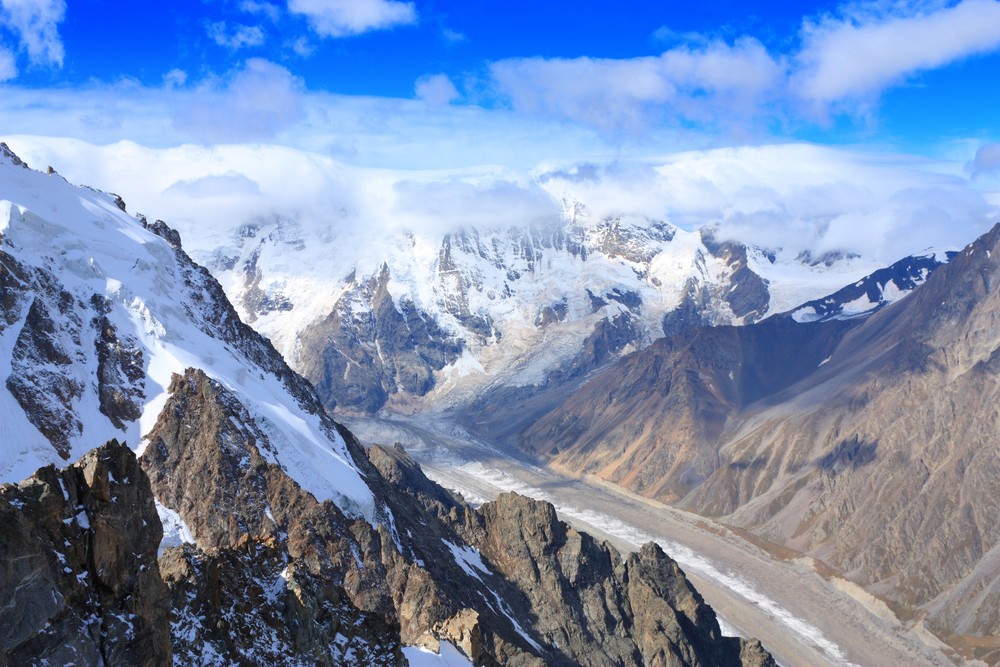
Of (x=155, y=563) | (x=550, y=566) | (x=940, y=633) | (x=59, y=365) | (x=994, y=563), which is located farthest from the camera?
(x=994, y=563)

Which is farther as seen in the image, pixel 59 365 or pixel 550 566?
pixel 550 566

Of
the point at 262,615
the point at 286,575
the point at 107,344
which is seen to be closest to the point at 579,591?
the point at 107,344

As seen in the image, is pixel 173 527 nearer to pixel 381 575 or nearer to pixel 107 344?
pixel 381 575

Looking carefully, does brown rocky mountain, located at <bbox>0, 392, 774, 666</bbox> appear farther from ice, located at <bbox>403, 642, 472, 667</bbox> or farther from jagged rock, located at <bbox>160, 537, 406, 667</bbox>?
ice, located at <bbox>403, 642, 472, 667</bbox>

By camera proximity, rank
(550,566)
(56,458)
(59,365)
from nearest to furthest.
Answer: (56,458) → (59,365) → (550,566)

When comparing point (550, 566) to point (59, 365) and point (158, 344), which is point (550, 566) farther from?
point (59, 365)

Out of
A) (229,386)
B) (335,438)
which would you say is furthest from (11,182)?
(335,438)
